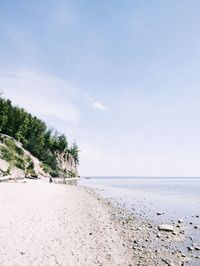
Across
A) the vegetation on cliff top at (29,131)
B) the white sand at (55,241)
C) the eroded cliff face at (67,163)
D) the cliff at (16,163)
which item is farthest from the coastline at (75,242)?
the eroded cliff face at (67,163)

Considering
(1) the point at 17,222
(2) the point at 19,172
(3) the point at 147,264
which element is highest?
(2) the point at 19,172

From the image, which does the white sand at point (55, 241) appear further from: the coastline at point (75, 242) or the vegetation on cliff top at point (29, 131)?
the vegetation on cliff top at point (29, 131)

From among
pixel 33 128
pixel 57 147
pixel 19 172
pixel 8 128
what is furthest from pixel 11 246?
pixel 57 147

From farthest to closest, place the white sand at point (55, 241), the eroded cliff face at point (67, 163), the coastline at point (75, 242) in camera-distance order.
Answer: the eroded cliff face at point (67, 163)
the coastline at point (75, 242)
the white sand at point (55, 241)

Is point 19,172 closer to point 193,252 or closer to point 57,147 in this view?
point 193,252

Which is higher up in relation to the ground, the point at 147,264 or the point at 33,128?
the point at 33,128

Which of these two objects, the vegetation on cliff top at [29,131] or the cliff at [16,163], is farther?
the vegetation on cliff top at [29,131]

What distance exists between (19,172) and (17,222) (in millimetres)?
55775

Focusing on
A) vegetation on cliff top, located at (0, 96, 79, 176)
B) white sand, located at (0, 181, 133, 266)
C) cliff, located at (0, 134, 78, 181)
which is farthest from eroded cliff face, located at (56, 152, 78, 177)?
white sand, located at (0, 181, 133, 266)

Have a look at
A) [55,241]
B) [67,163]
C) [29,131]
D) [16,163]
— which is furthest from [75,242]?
[67,163]

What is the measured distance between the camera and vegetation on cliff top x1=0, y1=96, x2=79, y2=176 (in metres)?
110

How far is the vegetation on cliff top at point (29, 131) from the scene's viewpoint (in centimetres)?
10956

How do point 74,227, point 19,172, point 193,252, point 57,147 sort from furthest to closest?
point 57,147
point 19,172
point 74,227
point 193,252

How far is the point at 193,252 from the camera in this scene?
1664 cm
